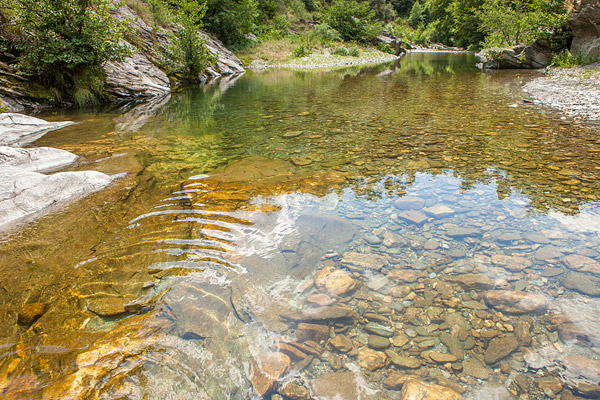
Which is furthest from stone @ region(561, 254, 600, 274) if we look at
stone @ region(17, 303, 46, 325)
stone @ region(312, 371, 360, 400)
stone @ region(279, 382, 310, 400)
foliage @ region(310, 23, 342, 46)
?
foliage @ region(310, 23, 342, 46)

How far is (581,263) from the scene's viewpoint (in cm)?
289

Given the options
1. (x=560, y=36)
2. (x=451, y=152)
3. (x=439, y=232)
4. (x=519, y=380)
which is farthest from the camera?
(x=560, y=36)

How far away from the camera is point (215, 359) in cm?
223

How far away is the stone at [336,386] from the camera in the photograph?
198 cm

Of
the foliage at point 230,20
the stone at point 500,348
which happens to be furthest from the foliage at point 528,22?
the foliage at point 230,20

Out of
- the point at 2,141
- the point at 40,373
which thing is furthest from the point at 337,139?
the point at 2,141

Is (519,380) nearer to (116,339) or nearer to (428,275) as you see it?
(428,275)

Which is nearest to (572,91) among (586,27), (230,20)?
(586,27)

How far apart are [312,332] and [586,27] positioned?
2159 centimetres

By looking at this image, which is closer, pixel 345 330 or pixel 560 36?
pixel 345 330

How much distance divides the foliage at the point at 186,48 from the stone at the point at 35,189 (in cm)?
1657

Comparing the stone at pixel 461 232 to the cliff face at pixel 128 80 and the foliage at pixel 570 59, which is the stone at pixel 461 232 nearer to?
the cliff face at pixel 128 80

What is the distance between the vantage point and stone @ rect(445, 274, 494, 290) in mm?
2757

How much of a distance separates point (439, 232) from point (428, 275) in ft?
2.78
